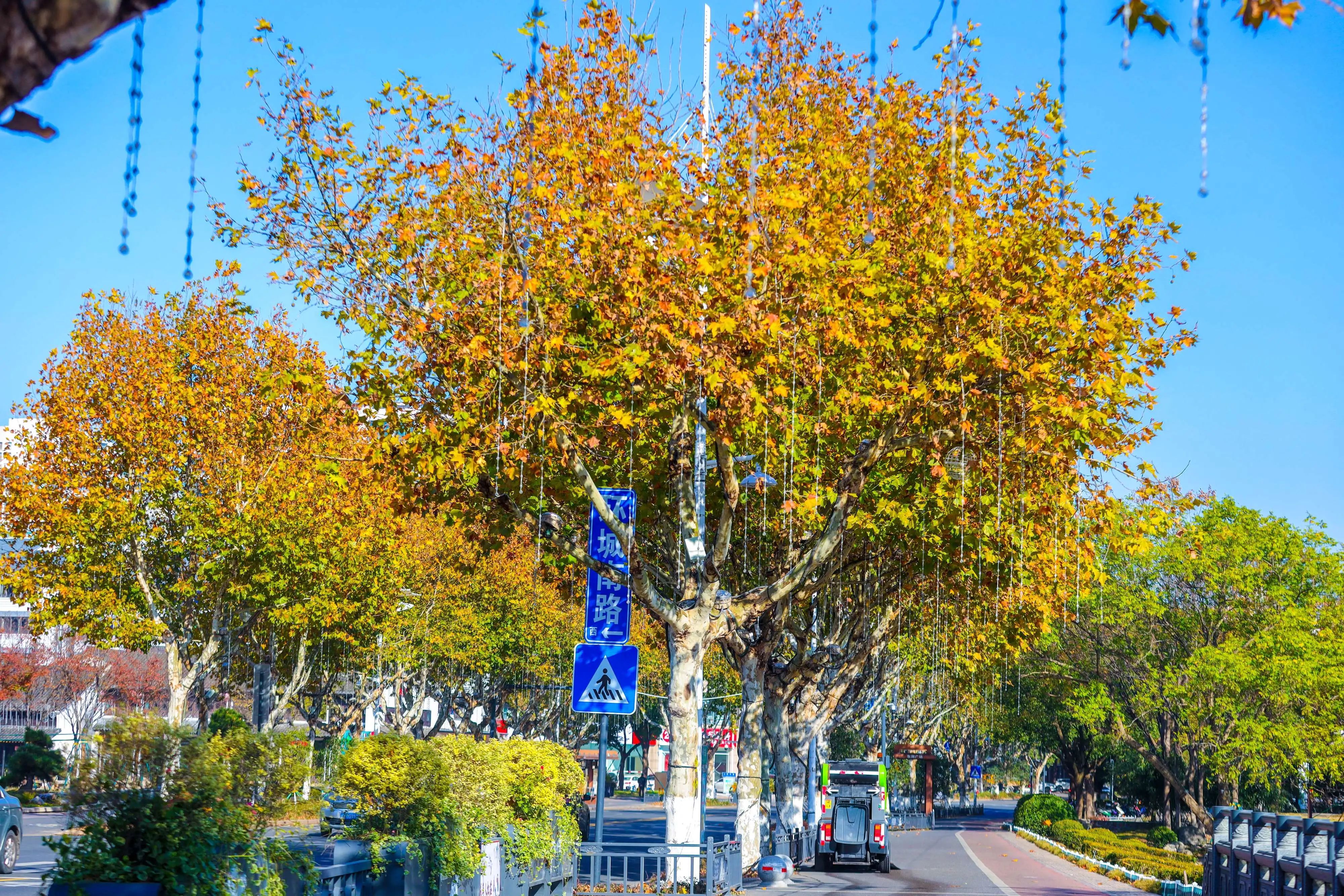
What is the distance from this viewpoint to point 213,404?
1352 inches

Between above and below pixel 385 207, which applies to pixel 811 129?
above

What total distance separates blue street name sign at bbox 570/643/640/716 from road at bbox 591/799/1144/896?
9.54 m

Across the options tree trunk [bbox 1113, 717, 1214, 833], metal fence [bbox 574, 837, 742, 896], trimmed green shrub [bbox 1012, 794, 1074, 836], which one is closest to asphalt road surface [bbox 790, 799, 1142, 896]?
metal fence [bbox 574, 837, 742, 896]

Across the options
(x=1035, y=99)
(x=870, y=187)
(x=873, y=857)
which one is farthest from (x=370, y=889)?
(x=873, y=857)

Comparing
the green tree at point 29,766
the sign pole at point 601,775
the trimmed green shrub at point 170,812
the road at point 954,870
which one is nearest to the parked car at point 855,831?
the road at point 954,870

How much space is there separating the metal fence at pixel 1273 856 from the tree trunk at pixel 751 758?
10755 mm

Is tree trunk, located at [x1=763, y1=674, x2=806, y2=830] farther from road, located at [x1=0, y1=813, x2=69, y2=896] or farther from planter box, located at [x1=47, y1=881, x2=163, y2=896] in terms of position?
planter box, located at [x1=47, y1=881, x2=163, y2=896]

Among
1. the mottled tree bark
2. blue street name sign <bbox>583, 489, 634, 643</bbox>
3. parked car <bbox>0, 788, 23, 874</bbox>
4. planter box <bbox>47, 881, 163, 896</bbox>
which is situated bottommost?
parked car <bbox>0, 788, 23, 874</bbox>

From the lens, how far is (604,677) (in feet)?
50.9

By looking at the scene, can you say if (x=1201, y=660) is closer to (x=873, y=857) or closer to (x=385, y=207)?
(x=873, y=857)

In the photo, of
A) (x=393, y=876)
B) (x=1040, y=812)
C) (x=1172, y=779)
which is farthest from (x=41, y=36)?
(x=1040, y=812)

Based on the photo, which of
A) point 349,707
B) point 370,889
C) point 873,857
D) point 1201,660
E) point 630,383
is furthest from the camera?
point 349,707

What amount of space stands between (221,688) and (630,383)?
3290 centimetres

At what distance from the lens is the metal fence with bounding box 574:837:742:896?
17609 millimetres
